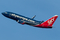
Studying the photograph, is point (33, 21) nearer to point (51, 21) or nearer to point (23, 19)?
point (23, 19)

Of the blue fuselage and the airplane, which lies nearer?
the blue fuselage

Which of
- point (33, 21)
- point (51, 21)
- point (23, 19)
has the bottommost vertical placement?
point (33, 21)

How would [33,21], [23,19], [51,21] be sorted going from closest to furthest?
1. [23,19]
2. [33,21]
3. [51,21]

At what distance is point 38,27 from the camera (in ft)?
602

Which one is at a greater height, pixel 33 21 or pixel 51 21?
pixel 51 21

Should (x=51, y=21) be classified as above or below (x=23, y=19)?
above

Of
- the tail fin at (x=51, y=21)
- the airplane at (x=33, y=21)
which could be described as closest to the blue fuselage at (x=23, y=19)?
the airplane at (x=33, y=21)

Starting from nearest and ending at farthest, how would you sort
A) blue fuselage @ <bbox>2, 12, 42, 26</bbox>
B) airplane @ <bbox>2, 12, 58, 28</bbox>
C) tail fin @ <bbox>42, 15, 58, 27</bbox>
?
blue fuselage @ <bbox>2, 12, 42, 26</bbox>, airplane @ <bbox>2, 12, 58, 28</bbox>, tail fin @ <bbox>42, 15, 58, 27</bbox>

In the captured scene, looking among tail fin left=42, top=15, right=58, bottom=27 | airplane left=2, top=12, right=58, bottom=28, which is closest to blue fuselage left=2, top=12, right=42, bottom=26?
airplane left=2, top=12, right=58, bottom=28

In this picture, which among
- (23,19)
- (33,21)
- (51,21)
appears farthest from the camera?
(51,21)

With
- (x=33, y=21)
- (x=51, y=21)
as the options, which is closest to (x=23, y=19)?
(x=33, y=21)

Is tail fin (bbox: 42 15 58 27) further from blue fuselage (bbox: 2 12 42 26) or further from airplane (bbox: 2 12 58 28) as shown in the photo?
blue fuselage (bbox: 2 12 42 26)

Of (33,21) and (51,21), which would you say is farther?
(51,21)

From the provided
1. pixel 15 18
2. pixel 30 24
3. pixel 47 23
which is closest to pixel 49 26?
pixel 47 23
